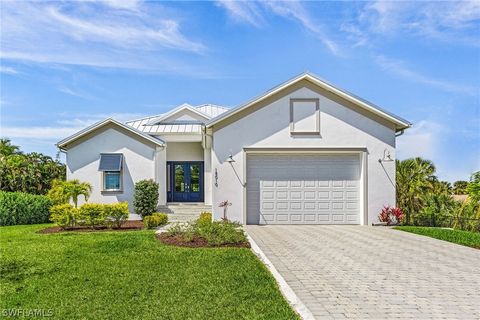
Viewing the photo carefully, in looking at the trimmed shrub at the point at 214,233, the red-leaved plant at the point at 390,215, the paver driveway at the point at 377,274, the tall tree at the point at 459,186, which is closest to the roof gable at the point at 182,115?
the red-leaved plant at the point at 390,215

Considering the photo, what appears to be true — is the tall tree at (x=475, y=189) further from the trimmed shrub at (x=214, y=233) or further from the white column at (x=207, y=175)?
the white column at (x=207, y=175)

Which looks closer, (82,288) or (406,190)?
(82,288)

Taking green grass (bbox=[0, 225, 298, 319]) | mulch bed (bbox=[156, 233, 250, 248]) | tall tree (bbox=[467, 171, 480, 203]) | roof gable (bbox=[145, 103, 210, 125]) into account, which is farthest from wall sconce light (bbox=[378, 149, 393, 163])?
roof gable (bbox=[145, 103, 210, 125])

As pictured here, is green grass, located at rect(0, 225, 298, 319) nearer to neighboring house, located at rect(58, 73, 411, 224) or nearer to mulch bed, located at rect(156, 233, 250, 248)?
mulch bed, located at rect(156, 233, 250, 248)

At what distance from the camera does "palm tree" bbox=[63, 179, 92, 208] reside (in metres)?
19.2

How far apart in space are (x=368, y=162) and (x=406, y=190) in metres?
6.82

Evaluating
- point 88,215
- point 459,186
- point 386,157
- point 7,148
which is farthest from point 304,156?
point 7,148

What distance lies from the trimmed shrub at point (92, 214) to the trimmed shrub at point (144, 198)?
3114 mm

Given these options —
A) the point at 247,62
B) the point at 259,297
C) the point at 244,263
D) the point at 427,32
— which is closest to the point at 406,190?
the point at 427,32

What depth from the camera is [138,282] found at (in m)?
7.61

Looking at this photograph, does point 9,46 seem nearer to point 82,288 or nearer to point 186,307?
point 82,288

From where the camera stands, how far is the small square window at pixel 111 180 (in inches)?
796

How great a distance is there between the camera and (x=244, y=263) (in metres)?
9.01

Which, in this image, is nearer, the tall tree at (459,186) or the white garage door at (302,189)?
the white garage door at (302,189)
